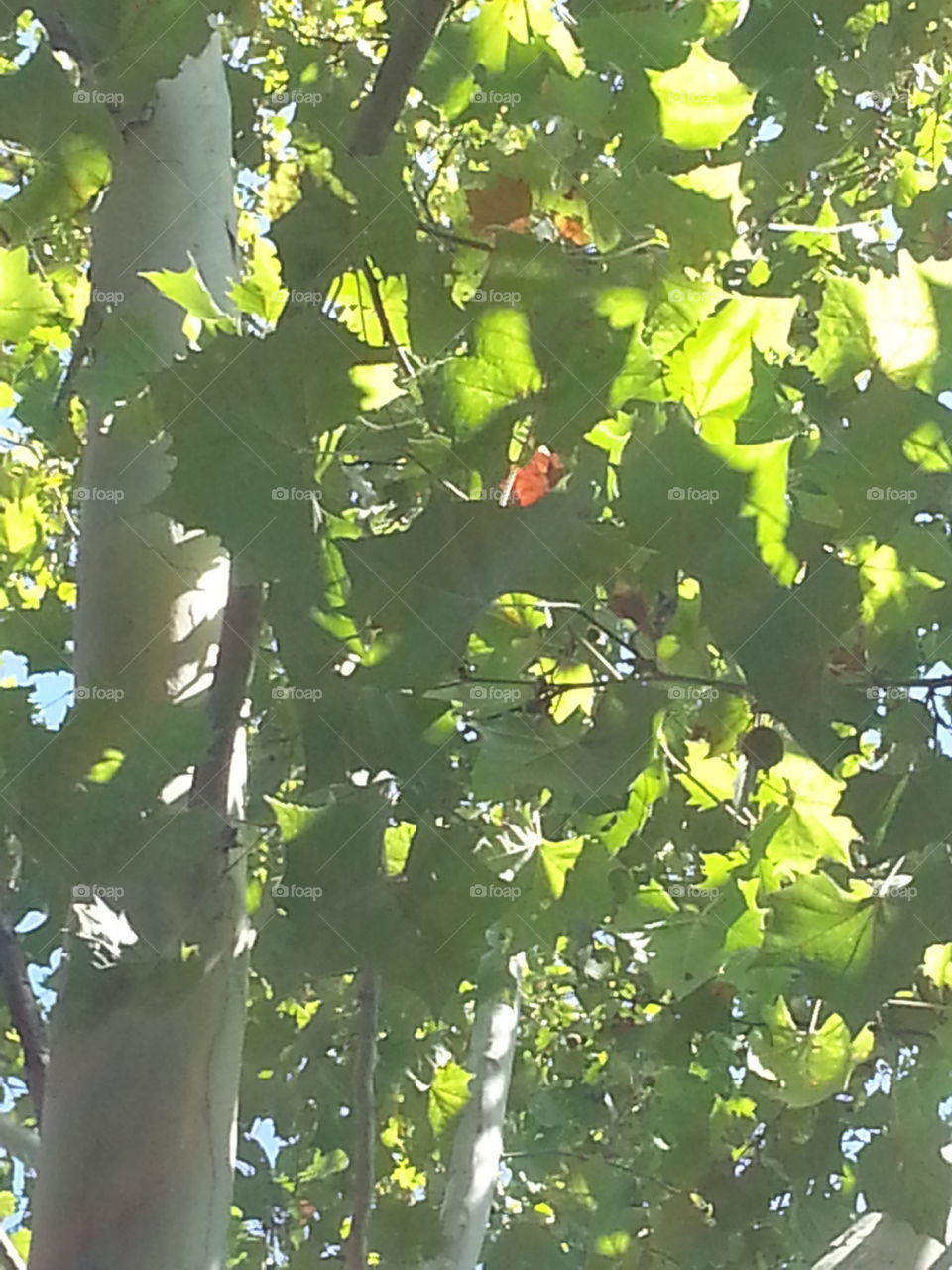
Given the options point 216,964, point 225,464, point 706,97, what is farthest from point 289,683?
point 706,97

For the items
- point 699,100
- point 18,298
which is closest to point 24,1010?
point 18,298

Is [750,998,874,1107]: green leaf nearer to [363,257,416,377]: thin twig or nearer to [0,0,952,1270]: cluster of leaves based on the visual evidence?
[0,0,952,1270]: cluster of leaves

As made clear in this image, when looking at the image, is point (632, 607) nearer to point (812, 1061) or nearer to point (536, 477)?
point (536, 477)

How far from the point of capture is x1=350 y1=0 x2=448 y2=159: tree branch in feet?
3.07

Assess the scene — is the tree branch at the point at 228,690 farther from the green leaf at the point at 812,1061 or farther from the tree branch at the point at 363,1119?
the green leaf at the point at 812,1061

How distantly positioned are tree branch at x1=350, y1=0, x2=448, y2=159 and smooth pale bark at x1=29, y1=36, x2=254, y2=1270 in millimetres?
290

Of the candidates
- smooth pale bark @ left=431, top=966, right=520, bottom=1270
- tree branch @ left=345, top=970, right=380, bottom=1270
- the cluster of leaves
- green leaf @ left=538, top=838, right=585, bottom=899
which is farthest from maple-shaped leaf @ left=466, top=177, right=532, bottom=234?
smooth pale bark @ left=431, top=966, right=520, bottom=1270

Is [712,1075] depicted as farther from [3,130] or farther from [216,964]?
[3,130]

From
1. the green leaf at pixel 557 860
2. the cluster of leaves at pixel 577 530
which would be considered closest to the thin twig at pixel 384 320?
the cluster of leaves at pixel 577 530

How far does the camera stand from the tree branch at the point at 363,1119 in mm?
1228

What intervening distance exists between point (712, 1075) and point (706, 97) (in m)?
1.25

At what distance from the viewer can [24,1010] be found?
1.11 m

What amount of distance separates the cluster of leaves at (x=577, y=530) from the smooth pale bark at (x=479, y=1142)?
15.5 inches

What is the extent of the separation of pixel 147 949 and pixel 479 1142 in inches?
37.1
